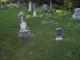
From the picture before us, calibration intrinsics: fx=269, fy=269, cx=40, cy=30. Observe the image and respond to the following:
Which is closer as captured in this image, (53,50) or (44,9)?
(53,50)

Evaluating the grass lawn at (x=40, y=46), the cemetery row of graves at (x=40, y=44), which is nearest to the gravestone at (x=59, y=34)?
the cemetery row of graves at (x=40, y=44)

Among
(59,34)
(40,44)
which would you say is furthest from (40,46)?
(59,34)

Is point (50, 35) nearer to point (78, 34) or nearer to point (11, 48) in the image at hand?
point (78, 34)

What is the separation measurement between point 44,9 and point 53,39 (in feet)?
48.5

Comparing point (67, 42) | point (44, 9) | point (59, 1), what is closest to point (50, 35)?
point (67, 42)

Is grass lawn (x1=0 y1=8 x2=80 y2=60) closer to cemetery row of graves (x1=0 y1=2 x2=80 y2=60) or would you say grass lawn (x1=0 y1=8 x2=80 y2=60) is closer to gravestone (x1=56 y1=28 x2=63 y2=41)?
cemetery row of graves (x1=0 y1=2 x2=80 y2=60)

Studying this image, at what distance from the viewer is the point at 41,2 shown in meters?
37.0

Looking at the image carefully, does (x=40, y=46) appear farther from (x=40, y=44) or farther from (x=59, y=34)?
(x=59, y=34)

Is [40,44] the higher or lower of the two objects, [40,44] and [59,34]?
the lower

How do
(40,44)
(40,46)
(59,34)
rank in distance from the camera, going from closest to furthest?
1. (40,46)
2. (40,44)
3. (59,34)

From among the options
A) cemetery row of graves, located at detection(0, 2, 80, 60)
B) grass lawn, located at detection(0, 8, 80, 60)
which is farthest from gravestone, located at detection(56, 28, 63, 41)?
grass lawn, located at detection(0, 8, 80, 60)

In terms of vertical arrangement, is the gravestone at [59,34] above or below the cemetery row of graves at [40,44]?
above

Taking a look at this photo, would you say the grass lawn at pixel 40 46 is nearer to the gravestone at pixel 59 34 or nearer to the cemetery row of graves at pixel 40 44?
the cemetery row of graves at pixel 40 44

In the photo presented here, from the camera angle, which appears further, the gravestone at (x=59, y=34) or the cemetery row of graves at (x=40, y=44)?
the gravestone at (x=59, y=34)
